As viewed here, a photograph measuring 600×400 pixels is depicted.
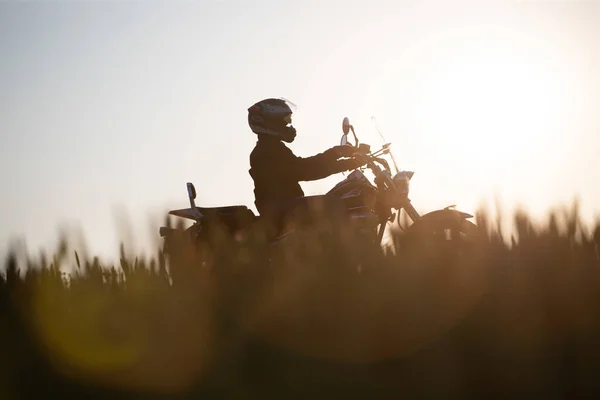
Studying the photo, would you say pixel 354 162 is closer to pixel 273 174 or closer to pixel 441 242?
pixel 273 174

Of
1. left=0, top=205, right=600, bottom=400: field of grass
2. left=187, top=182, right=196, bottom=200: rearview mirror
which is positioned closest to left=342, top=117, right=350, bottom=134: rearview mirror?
left=187, top=182, right=196, bottom=200: rearview mirror

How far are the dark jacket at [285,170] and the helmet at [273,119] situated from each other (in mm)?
467

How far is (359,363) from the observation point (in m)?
3.90

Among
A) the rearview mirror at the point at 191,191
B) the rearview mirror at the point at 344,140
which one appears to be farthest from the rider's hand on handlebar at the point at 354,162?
the rearview mirror at the point at 191,191

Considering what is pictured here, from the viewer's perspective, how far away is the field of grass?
3812 mm

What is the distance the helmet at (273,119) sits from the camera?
12711mm

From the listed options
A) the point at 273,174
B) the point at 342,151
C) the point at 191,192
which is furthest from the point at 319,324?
the point at 342,151

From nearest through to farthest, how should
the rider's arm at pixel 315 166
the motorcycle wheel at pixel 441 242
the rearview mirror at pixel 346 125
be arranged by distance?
the motorcycle wheel at pixel 441 242 → the rearview mirror at pixel 346 125 → the rider's arm at pixel 315 166

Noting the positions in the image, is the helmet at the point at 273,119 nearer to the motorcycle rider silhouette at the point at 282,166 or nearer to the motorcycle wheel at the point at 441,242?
the motorcycle rider silhouette at the point at 282,166

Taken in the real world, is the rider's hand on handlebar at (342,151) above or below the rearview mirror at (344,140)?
below

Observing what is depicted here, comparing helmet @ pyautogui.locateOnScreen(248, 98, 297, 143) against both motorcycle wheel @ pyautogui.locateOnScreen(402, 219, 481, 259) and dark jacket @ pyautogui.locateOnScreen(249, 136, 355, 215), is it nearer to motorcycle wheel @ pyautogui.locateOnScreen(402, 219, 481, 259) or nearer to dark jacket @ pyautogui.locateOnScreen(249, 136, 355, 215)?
dark jacket @ pyautogui.locateOnScreen(249, 136, 355, 215)

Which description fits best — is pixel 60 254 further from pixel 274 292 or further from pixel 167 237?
pixel 274 292

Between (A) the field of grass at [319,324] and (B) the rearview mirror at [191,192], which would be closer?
(A) the field of grass at [319,324]

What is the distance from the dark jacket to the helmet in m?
0.47
